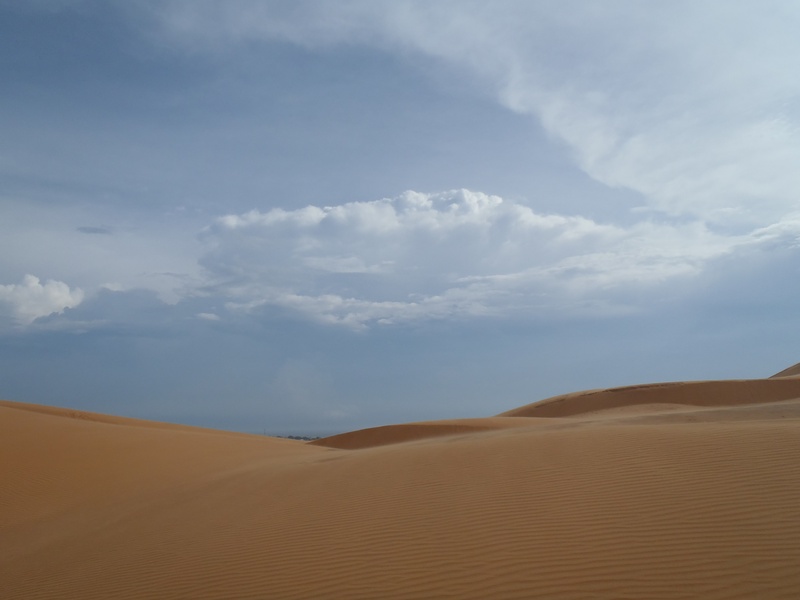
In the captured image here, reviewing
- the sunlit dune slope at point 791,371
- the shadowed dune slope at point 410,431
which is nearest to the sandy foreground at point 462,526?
the shadowed dune slope at point 410,431

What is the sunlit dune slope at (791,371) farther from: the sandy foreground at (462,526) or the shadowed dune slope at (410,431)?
the sandy foreground at (462,526)

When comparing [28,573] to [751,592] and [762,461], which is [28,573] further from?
[762,461]

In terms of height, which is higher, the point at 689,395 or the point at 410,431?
the point at 689,395

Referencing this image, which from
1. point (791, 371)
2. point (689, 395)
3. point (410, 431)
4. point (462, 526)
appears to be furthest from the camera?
point (791, 371)

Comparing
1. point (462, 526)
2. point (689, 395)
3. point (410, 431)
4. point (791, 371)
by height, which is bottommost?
point (462, 526)

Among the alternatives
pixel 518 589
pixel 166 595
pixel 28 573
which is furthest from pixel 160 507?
pixel 518 589

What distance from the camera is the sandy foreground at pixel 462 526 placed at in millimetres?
5355

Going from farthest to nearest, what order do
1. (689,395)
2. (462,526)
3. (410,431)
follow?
(689,395), (410,431), (462,526)

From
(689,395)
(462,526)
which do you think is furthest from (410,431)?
(462,526)

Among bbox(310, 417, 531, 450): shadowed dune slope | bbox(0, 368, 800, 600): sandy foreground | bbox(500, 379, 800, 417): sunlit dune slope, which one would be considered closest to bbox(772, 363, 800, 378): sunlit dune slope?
bbox(500, 379, 800, 417): sunlit dune slope

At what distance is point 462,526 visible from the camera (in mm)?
6719

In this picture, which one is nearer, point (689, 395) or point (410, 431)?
point (410, 431)

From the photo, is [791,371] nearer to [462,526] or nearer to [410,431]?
[410,431]

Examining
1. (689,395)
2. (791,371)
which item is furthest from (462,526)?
(791,371)
